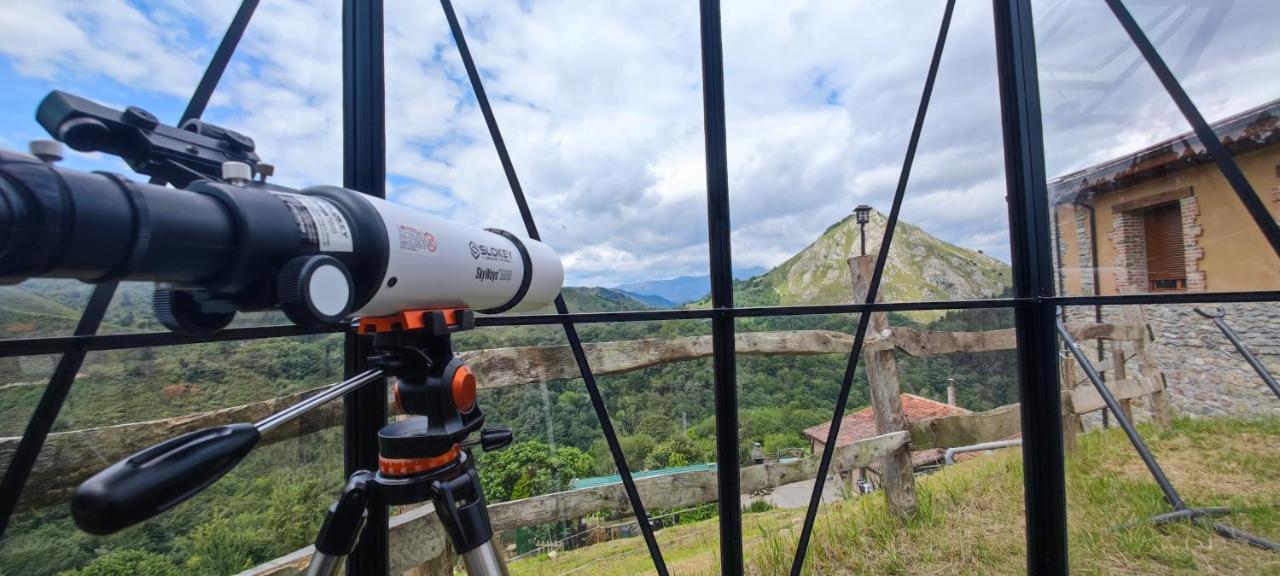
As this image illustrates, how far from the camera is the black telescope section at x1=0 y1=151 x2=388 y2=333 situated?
0.37 metres

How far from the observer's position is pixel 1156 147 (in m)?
1.78

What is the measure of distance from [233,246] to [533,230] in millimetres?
980

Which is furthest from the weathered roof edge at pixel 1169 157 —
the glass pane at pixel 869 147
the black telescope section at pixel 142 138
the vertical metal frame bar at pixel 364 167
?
the black telescope section at pixel 142 138

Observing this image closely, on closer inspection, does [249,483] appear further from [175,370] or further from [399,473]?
[399,473]

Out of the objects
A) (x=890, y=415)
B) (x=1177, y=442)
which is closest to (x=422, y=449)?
(x=890, y=415)

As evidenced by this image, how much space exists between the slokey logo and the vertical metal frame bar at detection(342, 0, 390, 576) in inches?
20.2

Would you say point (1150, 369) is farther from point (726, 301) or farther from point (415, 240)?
point (415, 240)

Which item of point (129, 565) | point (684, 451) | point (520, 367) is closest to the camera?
point (129, 565)

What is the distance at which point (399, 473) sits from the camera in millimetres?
745

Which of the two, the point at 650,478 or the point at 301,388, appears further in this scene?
the point at 650,478

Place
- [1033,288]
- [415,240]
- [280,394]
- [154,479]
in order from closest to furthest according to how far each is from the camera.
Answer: [154,479]
[415,240]
[280,394]
[1033,288]

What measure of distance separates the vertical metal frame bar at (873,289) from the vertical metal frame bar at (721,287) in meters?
0.33

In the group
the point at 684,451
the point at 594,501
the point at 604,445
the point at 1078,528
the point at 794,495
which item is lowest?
the point at 1078,528

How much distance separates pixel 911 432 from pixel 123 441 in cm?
282
